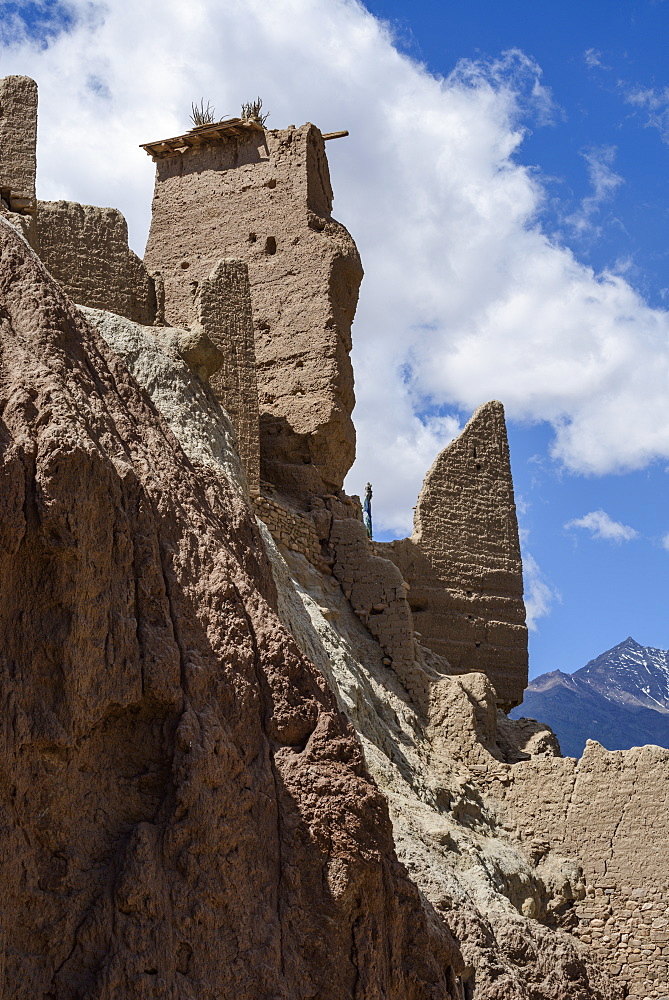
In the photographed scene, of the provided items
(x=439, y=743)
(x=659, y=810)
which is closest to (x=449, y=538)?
(x=439, y=743)

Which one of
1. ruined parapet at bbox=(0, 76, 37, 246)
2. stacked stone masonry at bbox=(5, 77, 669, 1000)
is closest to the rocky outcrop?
stacked stone masonry at bbox=(5, 77, 669, 1000)

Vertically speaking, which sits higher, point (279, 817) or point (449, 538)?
point (449, 538)

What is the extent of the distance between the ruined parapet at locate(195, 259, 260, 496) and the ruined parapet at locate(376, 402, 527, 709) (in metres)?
3.42

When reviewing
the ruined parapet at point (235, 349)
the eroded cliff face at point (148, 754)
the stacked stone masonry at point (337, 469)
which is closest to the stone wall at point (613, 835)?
the stacked stone masonry at point (337, 469)

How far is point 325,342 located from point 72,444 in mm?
11543

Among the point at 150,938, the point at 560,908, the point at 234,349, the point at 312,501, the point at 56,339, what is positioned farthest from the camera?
the point at 312,501

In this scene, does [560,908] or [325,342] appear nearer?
[560,908]

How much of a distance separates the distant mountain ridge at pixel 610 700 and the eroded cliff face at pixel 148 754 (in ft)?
117

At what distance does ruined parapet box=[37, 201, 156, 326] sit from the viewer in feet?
46.3

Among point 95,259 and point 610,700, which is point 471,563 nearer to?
point 95,259

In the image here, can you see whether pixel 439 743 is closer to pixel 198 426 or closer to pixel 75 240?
pixel 198 426

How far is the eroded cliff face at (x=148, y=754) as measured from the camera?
16.6ft

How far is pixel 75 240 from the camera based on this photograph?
14.3 metres

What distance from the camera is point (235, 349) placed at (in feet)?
46.8
